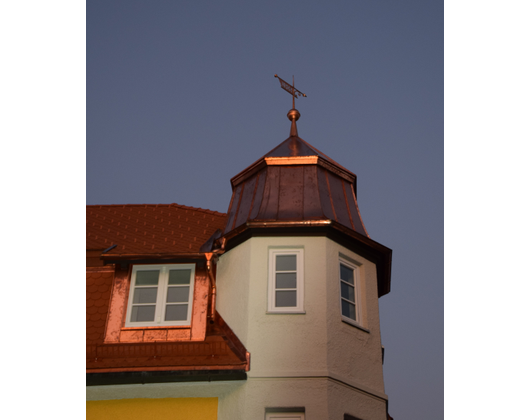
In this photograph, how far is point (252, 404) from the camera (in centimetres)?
1063

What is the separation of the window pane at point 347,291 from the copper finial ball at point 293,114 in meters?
5.44

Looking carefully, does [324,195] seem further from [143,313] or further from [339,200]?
[143,313]

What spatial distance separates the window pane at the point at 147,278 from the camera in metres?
13.0

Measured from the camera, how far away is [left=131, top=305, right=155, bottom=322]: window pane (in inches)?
492

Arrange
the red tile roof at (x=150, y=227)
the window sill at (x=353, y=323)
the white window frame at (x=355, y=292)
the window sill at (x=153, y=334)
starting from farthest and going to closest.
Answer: the red tile roof at (x=150, y=227), the window sill at (x=153, y=334), the white window frame at (x=355, y=292), the window sill at (x=353, y=323)

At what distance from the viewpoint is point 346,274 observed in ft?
41.3

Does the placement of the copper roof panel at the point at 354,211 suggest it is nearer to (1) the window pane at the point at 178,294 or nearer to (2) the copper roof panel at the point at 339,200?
(2) the copper roof panel at the point at 339,200

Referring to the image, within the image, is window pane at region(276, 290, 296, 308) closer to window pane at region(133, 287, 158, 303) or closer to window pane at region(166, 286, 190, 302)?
window pane at region(166, 286, 190, 302)

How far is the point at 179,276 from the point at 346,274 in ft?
11.2

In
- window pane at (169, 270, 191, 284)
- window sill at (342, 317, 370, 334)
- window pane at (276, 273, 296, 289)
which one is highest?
window pane at (169, 270, 191, 284)

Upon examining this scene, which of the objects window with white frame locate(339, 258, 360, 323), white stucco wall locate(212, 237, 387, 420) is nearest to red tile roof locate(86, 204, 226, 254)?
white stucco wall locate(212, 237, 387, 420)

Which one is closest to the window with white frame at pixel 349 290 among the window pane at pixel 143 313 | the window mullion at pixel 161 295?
the window mullion at pixel 161 295

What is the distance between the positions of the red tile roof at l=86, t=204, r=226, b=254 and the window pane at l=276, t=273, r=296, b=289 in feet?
7.52

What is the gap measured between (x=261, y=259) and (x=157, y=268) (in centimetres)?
229
